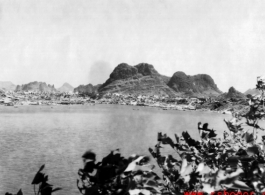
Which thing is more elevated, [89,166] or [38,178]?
[89,166]

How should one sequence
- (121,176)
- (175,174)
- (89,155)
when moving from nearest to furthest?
(121,176), (89,155), (175,174)

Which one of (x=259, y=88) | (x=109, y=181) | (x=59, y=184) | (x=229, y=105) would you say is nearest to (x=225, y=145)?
(x=259, y=88)

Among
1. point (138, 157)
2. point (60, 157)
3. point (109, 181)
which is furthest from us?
point (60, 157)

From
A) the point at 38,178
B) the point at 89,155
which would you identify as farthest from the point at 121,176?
the point at 38,178

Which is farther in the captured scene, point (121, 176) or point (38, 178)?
point (38, 178)

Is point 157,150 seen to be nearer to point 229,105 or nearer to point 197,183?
point 197,183

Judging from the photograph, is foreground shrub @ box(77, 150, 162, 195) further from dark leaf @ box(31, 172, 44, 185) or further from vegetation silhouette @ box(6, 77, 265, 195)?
dark leaf @ box(31, 172, 44, 185)

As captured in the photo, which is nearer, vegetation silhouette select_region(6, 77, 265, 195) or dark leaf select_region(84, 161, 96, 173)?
vegetation silhouette select_region(6, 77, 265, 195)

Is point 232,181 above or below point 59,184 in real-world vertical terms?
above

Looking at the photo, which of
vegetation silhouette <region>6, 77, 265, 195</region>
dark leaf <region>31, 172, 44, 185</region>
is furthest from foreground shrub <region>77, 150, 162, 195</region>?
dark leaf <region>31, 172, 44, 185</region>

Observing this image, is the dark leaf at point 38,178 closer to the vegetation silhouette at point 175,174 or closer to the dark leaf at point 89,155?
the vegetation silhouette at point 175,174

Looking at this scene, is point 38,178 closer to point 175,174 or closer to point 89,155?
point 89,155
